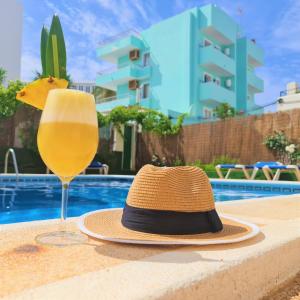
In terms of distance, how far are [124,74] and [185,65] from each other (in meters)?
4.89

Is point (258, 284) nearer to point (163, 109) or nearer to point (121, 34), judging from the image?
point (163, 109)

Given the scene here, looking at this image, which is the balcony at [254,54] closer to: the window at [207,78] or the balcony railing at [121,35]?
the window at [207,78]

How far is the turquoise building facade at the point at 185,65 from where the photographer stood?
2289cm

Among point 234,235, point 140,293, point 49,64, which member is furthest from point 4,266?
point 234,235

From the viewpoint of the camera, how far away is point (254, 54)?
2847cm

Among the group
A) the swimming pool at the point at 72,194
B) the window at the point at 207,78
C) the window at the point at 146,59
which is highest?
the window at the point at 146,59

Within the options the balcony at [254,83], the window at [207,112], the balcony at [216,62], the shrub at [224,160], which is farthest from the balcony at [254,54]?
the shrub at [224,160]

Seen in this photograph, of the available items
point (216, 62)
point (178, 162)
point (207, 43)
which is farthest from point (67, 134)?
point (207, 43)

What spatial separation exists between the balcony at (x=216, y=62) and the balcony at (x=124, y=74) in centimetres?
445

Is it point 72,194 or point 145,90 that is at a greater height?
point 145,90

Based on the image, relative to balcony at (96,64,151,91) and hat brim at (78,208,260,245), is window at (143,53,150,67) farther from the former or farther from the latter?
hat brim at (78,208,260,245)

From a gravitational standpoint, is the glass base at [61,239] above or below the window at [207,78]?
below

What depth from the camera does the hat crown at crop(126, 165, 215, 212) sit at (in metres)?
1.41

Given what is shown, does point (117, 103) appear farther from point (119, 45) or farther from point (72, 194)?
point (72, 194)
